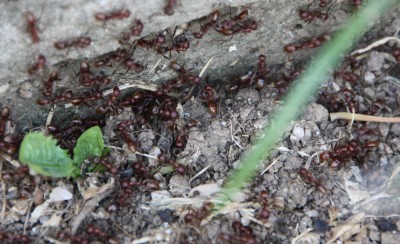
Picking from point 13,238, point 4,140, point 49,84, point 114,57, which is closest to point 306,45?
point 114,57

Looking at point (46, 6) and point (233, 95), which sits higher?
point (46, 6)

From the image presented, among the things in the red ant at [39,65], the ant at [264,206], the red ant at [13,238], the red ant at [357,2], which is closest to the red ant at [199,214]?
the ant at [264,206]

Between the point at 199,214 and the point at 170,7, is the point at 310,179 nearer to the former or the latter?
the point at 199,214

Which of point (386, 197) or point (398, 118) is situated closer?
point (386, 197)

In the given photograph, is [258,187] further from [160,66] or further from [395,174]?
[160,66]

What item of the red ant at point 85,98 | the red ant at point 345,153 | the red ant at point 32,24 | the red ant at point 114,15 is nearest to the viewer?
the red ant at point 32,24

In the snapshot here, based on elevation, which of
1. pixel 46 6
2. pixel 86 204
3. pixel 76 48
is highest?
pixel 46 6

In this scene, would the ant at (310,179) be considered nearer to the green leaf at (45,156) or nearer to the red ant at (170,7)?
the red ant at (170,7)

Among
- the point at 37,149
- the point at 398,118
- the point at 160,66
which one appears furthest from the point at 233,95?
the point at 37,149
